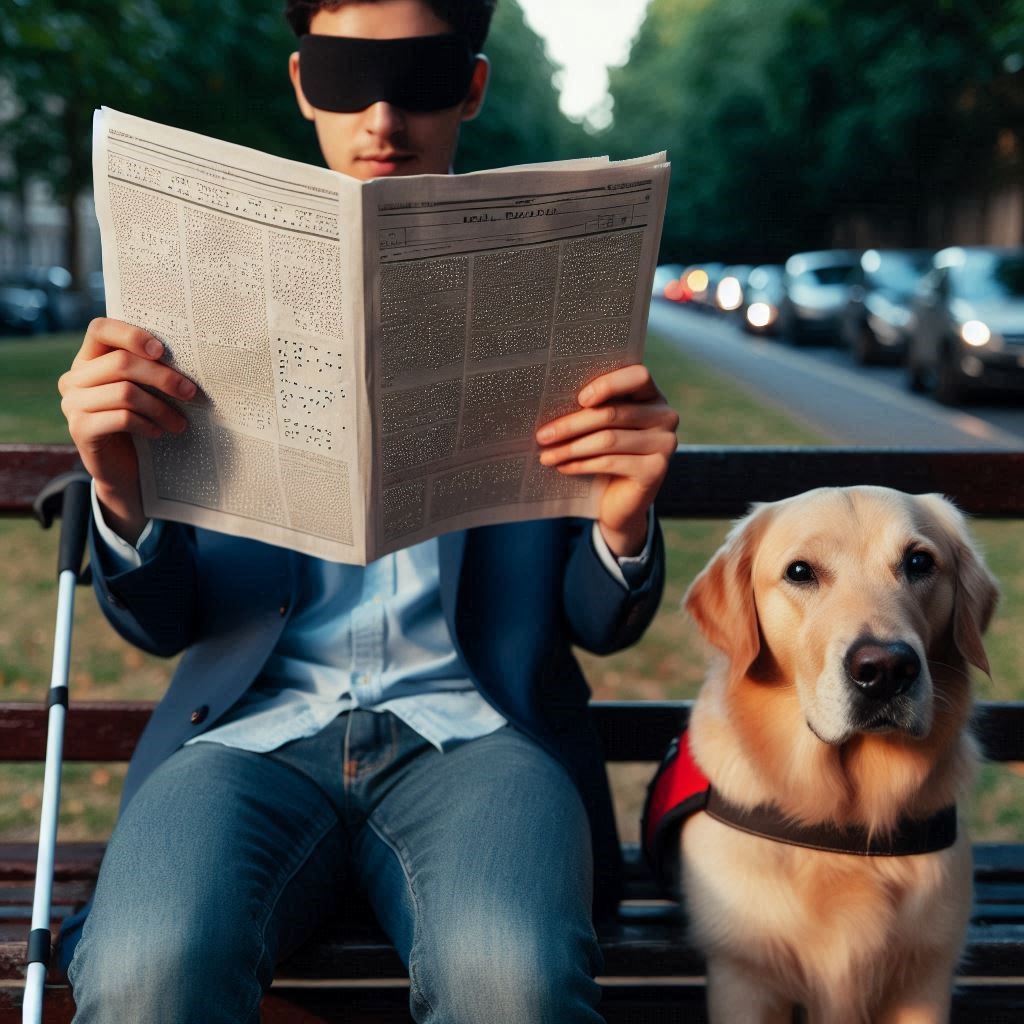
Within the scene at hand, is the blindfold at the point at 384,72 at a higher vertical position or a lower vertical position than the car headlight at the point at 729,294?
higher

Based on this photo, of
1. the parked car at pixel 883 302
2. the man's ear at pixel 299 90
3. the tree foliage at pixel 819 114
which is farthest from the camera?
the tree foliage at pixel 819 114

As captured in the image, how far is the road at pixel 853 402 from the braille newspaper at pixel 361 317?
6.07 meters

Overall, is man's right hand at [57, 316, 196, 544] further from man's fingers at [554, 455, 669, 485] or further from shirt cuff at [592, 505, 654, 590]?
shirt cuff at [592, 505, 654, 590]

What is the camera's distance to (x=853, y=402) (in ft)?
54.6

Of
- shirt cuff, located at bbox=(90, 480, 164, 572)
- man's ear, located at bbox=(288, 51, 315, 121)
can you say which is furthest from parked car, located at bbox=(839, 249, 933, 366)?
shirt cuff, located at bbox=(90, 480, 164, 572)

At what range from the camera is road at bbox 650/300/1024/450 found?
13.4 m

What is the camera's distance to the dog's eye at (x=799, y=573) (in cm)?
246

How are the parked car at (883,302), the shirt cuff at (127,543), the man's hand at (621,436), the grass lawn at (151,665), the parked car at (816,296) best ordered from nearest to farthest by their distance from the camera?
the man's hand at (621,436)
the shirt cuff at (127,543)
the grass lawn at (151,665)
the parked car at (883,302)
the parked car at (816,296)

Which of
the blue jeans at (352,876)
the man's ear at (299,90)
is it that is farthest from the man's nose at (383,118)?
the blue jeans at (352,876)

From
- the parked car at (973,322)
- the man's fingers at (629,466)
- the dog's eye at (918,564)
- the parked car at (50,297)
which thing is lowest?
the parked car at (50,297)

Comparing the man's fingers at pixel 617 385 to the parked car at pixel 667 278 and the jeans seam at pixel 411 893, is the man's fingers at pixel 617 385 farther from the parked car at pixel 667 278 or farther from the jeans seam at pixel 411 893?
the parked car at pixel 667 278

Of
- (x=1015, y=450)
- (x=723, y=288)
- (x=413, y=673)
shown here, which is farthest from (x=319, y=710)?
(x=723, y=288)

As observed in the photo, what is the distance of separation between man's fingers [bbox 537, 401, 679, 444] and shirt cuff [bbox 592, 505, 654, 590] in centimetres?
20

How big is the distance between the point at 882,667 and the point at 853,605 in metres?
0.15
